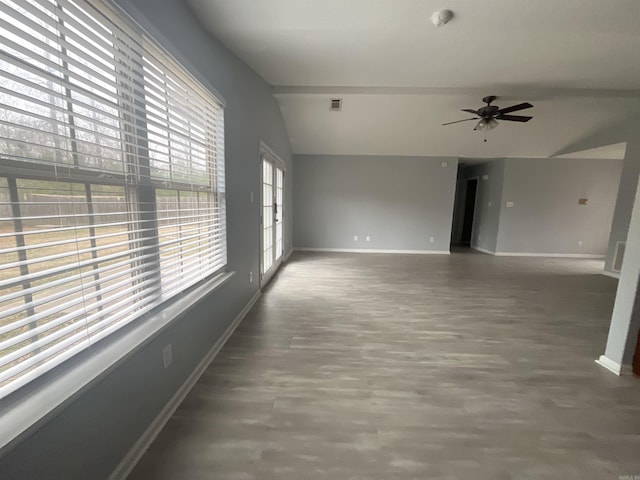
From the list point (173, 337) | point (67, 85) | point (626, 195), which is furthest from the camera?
point (626, 195)

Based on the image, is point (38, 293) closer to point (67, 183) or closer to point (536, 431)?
point (67, 183)

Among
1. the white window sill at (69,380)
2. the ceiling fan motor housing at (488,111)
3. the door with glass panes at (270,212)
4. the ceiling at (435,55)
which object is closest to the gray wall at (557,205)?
the ceiling at (435,55)

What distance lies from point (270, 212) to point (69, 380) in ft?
11.0

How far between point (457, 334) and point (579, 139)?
5766 millimetres

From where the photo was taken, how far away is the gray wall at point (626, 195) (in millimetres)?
4492

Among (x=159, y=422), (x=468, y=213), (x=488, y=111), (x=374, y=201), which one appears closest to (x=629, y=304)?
(x=488, y=111)

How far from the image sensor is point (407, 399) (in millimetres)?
1704

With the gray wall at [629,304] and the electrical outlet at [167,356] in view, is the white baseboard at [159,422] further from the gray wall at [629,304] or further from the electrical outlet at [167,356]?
the gray wall at [629,304]

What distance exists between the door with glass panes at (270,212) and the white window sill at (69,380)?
229 cm

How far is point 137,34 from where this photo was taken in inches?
50.5

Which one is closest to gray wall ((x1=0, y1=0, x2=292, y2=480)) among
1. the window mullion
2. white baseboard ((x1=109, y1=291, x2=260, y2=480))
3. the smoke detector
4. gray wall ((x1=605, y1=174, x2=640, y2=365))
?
white baseboard ((x1=109, y1=291, x2=260, y2=480))

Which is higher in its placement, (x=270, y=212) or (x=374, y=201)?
(x=374, y=201)

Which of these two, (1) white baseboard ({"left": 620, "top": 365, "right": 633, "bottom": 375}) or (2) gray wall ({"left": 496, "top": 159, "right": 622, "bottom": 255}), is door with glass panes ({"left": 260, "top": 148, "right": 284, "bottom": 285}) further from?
(2) gray wall ({"left": 496, "top": 159, "right": 622, "bottom": 255})

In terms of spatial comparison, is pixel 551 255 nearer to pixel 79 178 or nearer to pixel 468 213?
pixel 468 213
